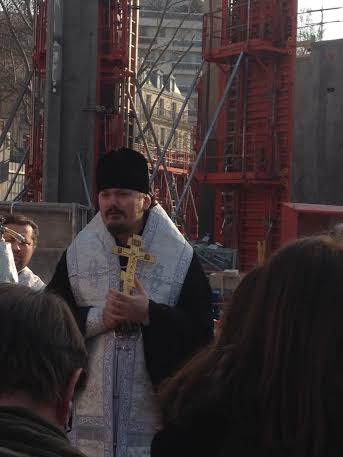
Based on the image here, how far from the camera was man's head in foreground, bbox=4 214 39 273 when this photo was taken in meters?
6.11

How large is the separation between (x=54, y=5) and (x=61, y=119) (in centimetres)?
157

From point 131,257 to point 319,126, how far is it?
21682 mm

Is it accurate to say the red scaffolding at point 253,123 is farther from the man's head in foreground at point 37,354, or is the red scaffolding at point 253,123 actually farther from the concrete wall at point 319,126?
the man's head in foreground at point 37,354

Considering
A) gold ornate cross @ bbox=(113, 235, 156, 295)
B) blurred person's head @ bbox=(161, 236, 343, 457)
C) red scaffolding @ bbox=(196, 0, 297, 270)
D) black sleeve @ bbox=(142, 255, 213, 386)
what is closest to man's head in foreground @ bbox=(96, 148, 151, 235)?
gold ornate cross @ bbox=(113, 235, 156, 295)

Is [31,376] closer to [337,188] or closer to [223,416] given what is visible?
[223,416]

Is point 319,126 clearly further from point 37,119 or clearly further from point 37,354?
point 37,354

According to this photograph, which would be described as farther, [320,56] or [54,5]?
[320,56]

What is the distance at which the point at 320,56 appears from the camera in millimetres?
25188

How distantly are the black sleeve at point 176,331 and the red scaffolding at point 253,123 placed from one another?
49.6ft

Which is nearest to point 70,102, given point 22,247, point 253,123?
point 253,123

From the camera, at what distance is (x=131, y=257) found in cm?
416

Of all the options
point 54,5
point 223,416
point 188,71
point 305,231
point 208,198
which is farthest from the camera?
point 188,71

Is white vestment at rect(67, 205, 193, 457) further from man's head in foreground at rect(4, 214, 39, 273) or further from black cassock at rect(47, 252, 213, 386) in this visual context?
man's head in foreground at rect(4, 214, 39, 273)

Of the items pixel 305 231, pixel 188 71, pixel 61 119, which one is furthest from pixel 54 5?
pixel 188 71
